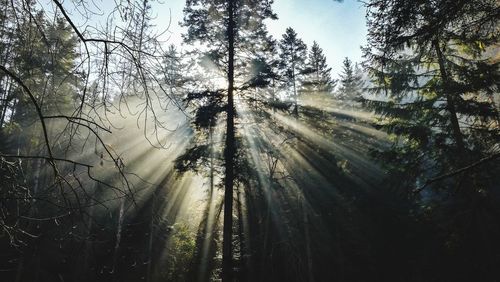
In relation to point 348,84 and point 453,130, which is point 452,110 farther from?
point 348,84

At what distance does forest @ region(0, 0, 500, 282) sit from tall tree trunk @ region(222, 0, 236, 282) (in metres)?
0.06

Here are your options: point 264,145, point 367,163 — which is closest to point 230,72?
point 264,145

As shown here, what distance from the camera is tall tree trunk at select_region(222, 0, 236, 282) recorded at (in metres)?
11.3

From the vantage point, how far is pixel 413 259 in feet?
71.3

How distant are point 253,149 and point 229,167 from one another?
8529 millimetres

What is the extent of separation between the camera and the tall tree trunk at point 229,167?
1134 cm

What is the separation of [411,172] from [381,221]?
46.1 ft

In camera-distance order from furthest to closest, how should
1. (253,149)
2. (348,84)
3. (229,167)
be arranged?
(348,84) → (253,149) → (229,167)

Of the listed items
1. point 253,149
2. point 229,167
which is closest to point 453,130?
point 229,167

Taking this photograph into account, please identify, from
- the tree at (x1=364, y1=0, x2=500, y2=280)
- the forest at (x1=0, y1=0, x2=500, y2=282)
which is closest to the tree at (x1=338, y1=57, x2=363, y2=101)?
the forest at (x1=0, y1=0, x2=500, y2=282)

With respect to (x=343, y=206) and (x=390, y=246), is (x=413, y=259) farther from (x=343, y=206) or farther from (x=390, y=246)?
(x=343, y=206)

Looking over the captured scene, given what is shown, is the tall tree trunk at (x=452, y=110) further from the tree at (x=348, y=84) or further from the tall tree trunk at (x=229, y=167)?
the tree at (x=348, y=84)

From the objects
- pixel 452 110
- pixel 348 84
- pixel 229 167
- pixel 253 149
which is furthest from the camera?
pixel 348 84

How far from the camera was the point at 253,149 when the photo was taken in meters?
21.0
